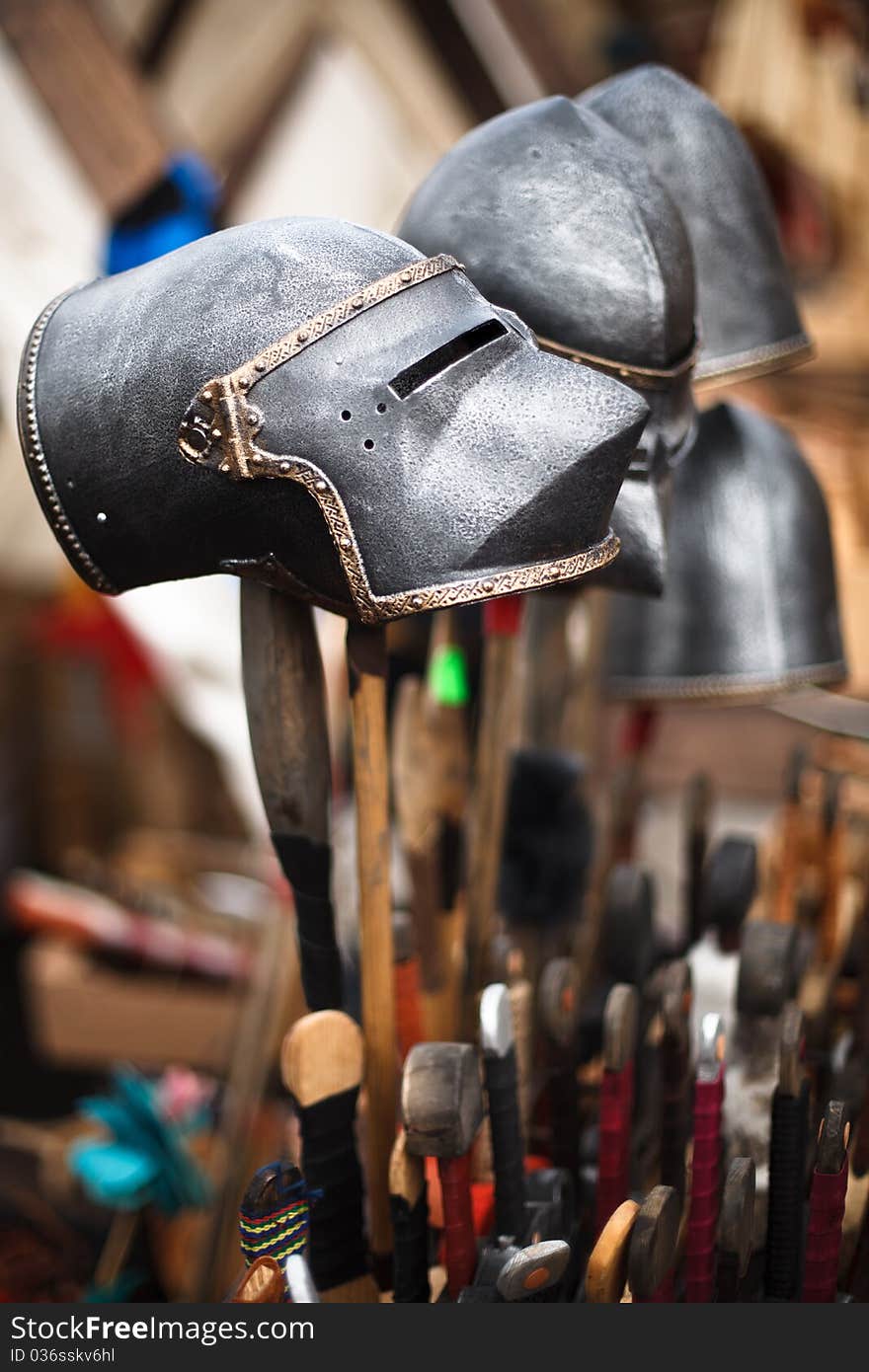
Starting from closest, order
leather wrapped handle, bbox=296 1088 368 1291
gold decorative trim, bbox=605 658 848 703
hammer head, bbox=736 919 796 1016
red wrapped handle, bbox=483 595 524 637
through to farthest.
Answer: leather wrapped handle, bbox=296 1088 368 1291, hammer head, bbox=736 919 796 1016, red wrapped handle, bbox=483 595 524 637, gold decorative trim, bbox=605 658 848 703

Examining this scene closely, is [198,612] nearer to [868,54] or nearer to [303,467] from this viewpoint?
[303,467]

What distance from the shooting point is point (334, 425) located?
698 mm

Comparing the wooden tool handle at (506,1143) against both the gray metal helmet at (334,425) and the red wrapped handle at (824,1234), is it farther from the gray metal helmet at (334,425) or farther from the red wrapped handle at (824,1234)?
the gray metal helmet at (334,425)

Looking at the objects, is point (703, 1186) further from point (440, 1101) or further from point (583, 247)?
point (583, 247)

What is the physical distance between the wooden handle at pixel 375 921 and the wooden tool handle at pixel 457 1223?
0.29ft

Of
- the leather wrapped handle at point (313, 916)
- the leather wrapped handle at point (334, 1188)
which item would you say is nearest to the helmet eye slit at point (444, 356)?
the leather wrapped handle at point (313, 916)

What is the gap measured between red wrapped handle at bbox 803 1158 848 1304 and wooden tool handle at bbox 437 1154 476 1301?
0.63 ft

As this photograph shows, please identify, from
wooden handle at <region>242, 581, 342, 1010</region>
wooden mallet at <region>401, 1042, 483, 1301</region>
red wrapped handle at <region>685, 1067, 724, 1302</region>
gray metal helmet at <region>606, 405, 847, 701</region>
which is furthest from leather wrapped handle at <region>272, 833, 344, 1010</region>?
gray metal helmet at <region>606, 405, 847, 701</region>

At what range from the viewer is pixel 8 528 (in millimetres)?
2094

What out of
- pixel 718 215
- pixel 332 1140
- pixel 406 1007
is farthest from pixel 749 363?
pixel 332 1140

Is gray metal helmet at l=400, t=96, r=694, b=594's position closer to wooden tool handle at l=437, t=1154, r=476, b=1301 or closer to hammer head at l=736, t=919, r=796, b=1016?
hammer head at l=736, t=919, r=796, b=1016

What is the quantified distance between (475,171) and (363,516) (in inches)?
12.6

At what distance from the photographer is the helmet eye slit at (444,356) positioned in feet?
2.31

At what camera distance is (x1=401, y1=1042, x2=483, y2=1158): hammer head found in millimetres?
733
